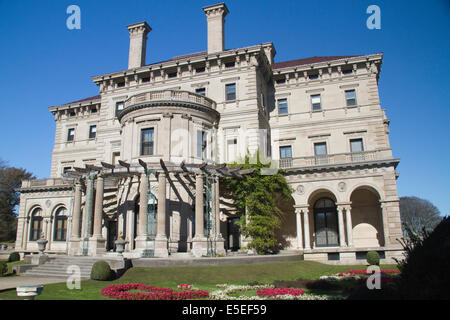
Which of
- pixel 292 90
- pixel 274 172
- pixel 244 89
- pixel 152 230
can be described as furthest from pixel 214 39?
pixel 152 230

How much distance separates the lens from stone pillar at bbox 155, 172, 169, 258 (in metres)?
23.6

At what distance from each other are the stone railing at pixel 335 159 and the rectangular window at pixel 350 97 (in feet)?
21.1

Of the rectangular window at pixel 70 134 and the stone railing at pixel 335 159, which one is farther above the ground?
the rectangular window at pixel 70 134

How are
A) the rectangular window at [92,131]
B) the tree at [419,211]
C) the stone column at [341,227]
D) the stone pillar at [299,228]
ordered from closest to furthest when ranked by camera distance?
the stone column at [341,227] → the stone pillar at [299,228] → the rectangular window at [92,131] → the tree at [419,211]

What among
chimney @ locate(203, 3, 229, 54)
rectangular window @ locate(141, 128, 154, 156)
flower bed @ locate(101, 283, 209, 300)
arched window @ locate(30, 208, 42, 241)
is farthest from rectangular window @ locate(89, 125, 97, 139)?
flower bed @ locate(101, 283, 209, 300)

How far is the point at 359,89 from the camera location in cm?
3409

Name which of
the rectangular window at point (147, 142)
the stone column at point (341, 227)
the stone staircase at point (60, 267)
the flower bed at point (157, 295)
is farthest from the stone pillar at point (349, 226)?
the stone staircase at point (60, 267)

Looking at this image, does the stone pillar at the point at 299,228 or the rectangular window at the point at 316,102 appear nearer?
the stone pillar at the point at 299,228

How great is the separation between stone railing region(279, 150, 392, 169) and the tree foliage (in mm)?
1994

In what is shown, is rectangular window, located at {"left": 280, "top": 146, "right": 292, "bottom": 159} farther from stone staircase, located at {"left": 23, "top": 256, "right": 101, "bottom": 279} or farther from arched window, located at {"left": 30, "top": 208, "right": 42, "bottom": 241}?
arched window, located at {"left": 30, "top": 208, "right": 42, "bottom": 241}

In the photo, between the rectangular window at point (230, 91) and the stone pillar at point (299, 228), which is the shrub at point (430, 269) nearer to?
the stone pillar at point (299, 228)

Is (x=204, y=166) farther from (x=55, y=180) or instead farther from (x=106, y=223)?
(x=55, y=180)

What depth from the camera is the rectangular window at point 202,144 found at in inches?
1169
